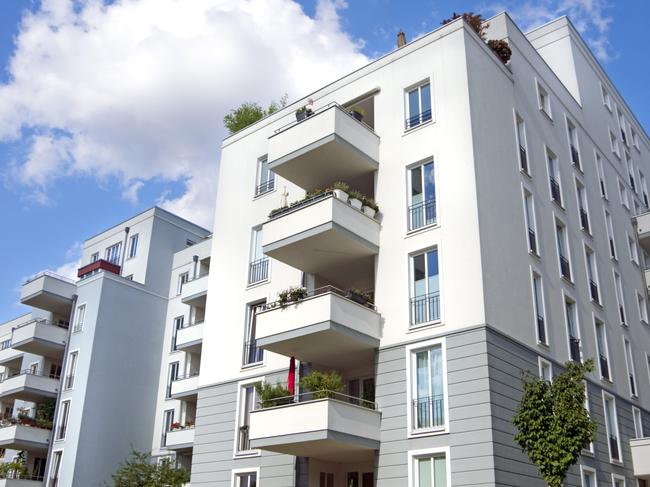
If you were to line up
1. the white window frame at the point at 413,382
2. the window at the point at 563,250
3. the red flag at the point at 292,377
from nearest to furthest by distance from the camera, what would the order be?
the white window frame at the point at 413,382 → the red flag at the point at 292,377 → the window at the point at 563,250

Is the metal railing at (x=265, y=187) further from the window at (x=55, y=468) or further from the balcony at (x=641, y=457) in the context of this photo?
the window at (x=55, y=468)

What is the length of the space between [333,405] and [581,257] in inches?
569

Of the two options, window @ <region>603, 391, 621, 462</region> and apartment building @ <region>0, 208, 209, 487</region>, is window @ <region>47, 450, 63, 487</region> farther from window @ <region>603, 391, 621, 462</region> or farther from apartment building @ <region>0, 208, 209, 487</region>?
window @ <region>603, 391, 621, 462</region>

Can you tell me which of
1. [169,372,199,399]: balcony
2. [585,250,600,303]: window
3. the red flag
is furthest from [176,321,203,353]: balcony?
[585,250,600,303]: window

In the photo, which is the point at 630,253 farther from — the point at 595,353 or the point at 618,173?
the point at 595,353

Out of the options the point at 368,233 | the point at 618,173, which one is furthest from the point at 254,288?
the point at 618,173

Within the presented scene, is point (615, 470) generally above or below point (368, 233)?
below

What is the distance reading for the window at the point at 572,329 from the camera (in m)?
27.2

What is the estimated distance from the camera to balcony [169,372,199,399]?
128ft

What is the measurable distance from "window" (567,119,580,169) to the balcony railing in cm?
1344

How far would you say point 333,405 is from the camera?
71.9ft

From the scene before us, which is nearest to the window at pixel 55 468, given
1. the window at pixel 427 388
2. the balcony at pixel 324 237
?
the balcony at pixel 324 237

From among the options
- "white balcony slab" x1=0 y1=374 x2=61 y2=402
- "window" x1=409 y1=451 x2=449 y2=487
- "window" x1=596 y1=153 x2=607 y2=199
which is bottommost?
"window" x1=409 y1=451 x2=449 y2=487

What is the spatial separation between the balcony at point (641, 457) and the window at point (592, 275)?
5888 mm
